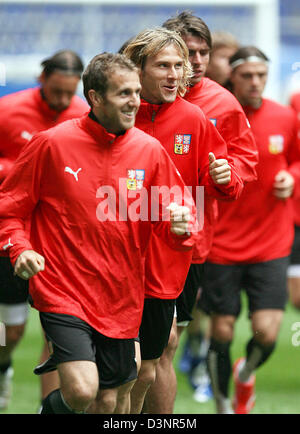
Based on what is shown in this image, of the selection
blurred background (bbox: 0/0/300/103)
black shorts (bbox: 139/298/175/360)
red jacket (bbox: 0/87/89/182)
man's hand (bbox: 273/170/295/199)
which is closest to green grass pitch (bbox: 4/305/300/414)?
man's hand (bbox: 273/170/295/199)

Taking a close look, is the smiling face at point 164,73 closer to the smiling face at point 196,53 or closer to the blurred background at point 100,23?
the smiling face at point 196,53

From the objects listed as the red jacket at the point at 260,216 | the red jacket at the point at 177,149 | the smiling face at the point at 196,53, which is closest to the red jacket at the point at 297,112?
the red jacket at the point at 260,216

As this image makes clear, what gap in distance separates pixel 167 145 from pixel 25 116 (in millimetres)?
1961

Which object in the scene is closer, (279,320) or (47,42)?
(279,320)

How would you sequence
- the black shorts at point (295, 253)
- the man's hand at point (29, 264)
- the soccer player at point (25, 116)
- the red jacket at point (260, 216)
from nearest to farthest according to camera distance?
1. the man's hand at point (29, 264)
2. the soccer player at point (25, 116)
3. the red jacket at point (260, 216)
4. the black shorts at point (295, 253)

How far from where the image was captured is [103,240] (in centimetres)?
460

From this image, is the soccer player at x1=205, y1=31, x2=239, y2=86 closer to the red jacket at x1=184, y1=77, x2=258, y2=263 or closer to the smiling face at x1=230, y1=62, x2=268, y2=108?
the smiling face at x1=230, y1=62, x2=268, y2=108

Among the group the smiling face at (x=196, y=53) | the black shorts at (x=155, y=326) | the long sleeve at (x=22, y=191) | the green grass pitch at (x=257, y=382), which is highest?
the smiling face at (x=196, y=53)

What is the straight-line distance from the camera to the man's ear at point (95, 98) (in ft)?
15.3

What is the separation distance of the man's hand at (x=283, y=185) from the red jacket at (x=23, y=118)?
1459 mm

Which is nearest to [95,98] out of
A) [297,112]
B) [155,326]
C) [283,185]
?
[155,326]
